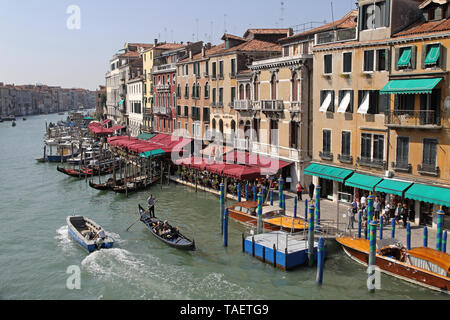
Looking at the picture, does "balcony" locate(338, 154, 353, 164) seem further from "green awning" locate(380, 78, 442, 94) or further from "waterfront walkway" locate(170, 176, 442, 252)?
"green awning" locate(380, 78, 442, 94)

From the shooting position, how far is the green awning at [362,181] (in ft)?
76.8

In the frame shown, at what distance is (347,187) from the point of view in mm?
26281

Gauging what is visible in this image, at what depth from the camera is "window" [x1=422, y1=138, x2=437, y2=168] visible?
829 inches

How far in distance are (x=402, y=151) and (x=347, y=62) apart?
19.5 feet

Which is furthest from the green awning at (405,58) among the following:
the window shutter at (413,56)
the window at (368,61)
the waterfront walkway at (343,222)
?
the waterfront walkway at (343,222)

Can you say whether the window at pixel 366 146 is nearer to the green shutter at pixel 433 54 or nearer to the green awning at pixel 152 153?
the green shutter at pixel 433 54

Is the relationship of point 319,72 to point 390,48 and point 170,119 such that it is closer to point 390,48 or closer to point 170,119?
point 390,48

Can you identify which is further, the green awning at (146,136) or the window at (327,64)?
the green awning at (146,136)

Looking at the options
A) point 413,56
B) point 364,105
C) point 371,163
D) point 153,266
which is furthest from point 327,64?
point 153,266

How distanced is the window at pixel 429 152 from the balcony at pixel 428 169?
6 centimetres

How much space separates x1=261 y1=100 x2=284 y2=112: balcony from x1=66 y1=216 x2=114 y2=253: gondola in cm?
1372

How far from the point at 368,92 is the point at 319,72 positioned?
3.94 m

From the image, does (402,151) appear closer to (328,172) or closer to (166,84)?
(328,172)
